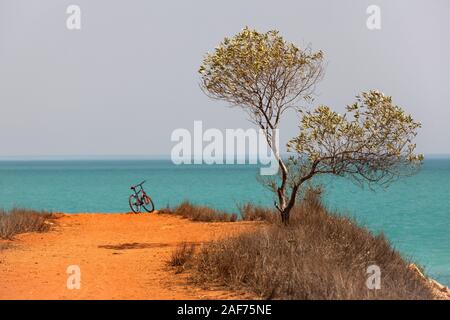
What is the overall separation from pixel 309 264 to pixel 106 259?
22.8 ft

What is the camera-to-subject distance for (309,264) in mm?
14055

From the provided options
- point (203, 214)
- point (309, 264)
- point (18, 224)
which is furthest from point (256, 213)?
point (309, 264)

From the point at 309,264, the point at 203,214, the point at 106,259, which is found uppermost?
the point at 309,264

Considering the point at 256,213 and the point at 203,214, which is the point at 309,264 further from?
the point at 203,214

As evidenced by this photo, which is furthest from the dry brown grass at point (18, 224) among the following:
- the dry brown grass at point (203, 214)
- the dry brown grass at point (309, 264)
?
the dry brown grass at point (309, 264)

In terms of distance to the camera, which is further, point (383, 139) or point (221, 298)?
point (383, 139)

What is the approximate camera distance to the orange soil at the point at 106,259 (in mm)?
13992

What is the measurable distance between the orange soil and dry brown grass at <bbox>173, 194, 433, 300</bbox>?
0.66m

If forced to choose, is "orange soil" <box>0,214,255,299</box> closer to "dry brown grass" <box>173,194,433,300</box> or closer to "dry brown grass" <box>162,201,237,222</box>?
"dry brown grass" <box>173,194,433,300</box>

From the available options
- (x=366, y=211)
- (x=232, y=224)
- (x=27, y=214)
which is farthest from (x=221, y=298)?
(x=366, y=211)

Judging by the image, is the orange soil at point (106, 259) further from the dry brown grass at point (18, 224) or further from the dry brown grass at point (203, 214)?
the dry brown grass at point (203, 214)

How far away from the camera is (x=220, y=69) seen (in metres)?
22.4
